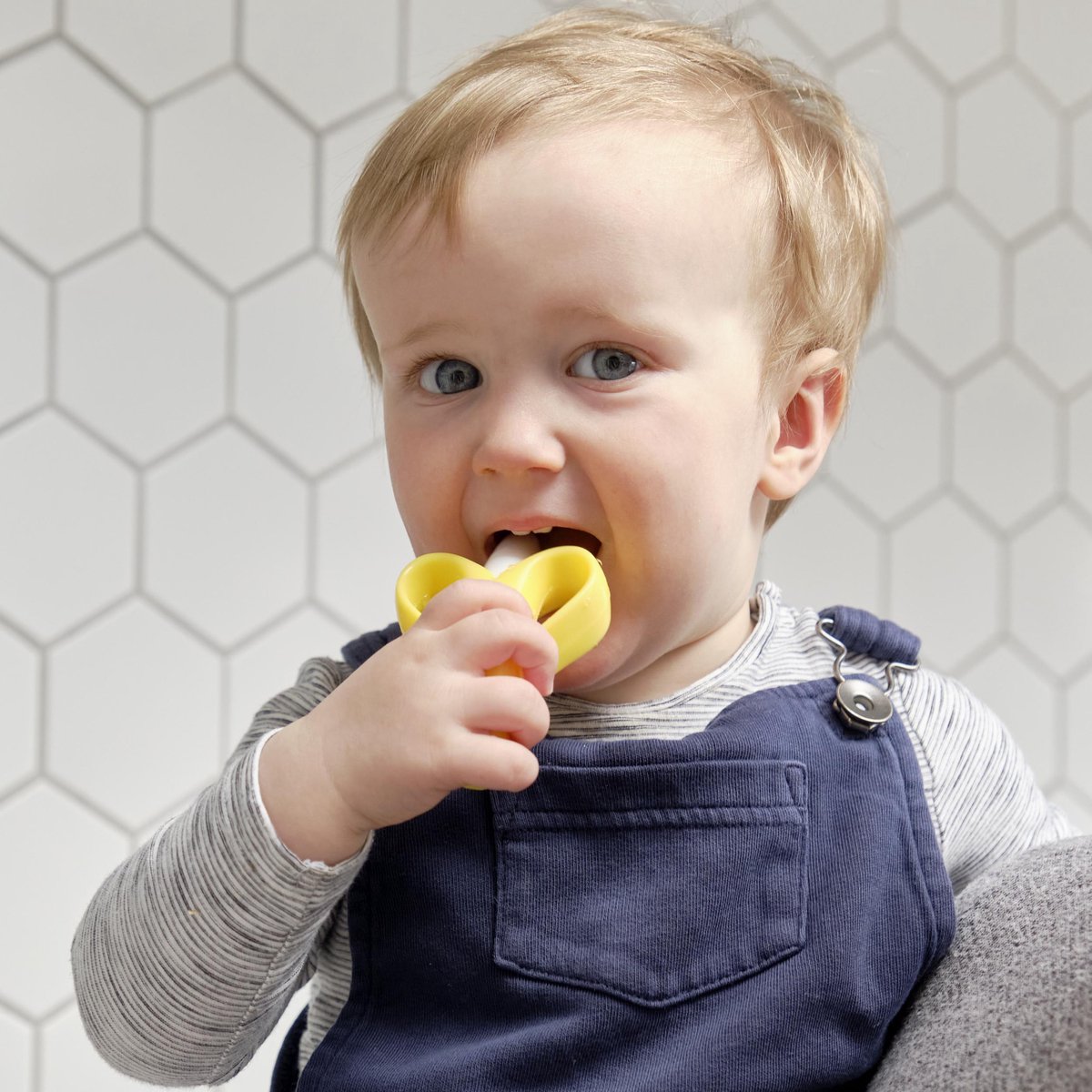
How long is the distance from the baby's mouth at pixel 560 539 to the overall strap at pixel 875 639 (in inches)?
6.3

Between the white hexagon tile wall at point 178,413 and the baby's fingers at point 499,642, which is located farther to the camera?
the white hexagon tile wall at point 178,413

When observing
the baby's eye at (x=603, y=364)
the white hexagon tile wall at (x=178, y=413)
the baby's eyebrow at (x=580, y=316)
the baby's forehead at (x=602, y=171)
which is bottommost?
the white hexagon tile wall at (x=178, y=413)

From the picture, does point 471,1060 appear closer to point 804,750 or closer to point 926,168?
point 804,750

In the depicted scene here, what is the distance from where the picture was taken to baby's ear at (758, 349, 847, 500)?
2.37 feet

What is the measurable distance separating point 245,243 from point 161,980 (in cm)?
67

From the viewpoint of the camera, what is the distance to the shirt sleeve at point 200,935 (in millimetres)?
580

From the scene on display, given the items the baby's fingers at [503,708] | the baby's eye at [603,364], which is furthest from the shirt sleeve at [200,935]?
the baby's eye at [603,364]

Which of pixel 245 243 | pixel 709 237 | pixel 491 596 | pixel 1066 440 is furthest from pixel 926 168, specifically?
pixel 491 596

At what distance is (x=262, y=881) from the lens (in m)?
0.58

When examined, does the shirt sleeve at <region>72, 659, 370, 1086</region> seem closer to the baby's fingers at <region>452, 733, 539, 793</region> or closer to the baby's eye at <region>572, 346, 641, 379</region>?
the baby's fingers at <region>452, 733, 539, 793</region>

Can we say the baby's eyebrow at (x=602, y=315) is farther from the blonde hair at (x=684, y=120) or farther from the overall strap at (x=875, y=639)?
the overall strap at (x=875, y=639)

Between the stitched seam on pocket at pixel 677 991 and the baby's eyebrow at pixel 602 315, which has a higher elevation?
the baby's eyebrow at pixel 602 315

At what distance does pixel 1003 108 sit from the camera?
133 cm

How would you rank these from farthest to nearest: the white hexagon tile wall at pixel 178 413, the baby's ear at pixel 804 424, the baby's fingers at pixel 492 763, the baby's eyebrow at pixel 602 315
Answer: the white hexagon tile wall at pixel 178 413 < the baby's ear at pixel 804 424 < the baby's eyebrow at pixel 602 315 < the baby's fingers at pixel 492 763
